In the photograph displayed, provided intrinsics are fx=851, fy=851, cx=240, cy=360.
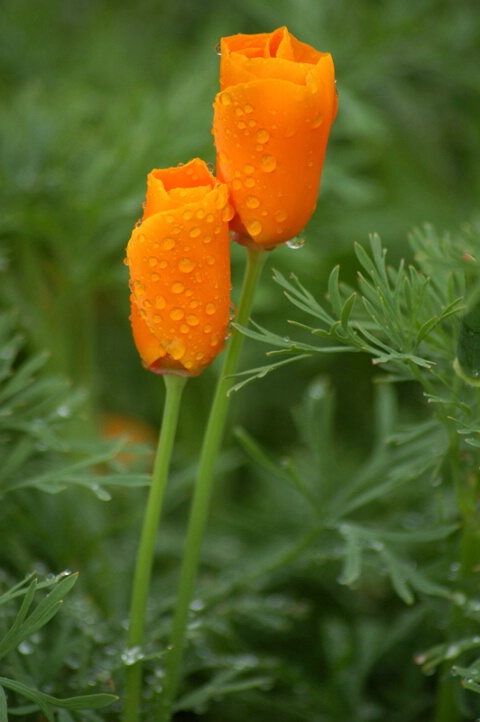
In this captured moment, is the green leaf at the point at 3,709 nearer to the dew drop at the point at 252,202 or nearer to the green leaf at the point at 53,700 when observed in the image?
the green leaf at the point at 53,700

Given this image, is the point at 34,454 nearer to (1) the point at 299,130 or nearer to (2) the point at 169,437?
(2) the point at 169,437

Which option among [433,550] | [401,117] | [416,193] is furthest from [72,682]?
[401,117]

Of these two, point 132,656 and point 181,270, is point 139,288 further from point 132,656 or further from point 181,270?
point 132,656

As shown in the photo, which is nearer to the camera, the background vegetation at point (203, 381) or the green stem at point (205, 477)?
the green stem at point (205, 477)

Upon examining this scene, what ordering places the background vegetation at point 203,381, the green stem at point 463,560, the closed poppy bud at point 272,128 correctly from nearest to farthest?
1. the closed poppy bud at point 272,128
2. the green stem at point 463,560
3. the background vegetation at point 203,381

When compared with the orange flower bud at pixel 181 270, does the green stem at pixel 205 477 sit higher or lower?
lower

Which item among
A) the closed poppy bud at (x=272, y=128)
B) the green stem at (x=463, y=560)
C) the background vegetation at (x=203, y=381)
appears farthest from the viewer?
the background vegetation at (x=203, y=381)

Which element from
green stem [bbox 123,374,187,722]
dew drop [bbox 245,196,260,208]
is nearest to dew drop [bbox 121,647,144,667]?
green stem [bbox 123,374,187,722]

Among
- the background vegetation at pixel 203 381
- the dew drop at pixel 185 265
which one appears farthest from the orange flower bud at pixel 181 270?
the background vegetation at pixel 203 381
